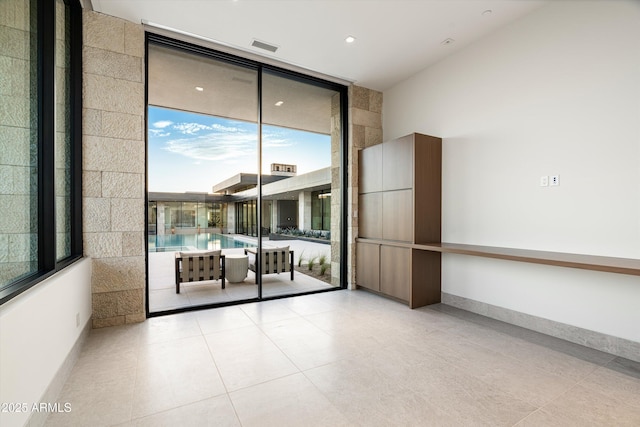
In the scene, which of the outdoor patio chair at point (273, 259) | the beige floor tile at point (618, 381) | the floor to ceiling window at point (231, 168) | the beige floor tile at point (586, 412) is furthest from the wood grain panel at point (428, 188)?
the outdoor patio chair at point (273, 259)

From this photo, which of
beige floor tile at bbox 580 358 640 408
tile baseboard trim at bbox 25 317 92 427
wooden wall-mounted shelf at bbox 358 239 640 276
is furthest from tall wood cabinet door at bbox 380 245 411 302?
tile baseboard trim at bbox 25 317 92 427

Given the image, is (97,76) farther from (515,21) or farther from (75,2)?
(515,21)

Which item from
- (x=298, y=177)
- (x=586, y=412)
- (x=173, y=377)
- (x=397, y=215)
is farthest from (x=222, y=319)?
(x=586, y=412)

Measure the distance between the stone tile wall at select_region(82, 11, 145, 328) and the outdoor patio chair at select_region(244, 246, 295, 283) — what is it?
1754 millimetres

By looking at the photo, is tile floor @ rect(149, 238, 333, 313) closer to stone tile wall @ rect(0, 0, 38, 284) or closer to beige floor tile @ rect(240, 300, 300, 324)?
beige floor tile @ rect(240, 300, 300, 324)

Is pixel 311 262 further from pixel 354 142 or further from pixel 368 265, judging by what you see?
pixel 354 142

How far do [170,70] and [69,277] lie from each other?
3.04 m

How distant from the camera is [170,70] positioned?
4102mm

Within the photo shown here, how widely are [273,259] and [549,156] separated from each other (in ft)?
13.2

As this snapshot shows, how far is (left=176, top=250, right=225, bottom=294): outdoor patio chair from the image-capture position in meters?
4.51

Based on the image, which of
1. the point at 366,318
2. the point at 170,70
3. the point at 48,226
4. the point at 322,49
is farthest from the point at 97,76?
the point at 366,318

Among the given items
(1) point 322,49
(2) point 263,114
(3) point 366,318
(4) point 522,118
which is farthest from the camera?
(2) point 263,114

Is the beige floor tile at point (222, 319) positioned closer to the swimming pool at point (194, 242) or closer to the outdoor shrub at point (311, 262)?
the swimming pool at point (194, 242)

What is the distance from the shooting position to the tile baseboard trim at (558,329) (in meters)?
2.64
